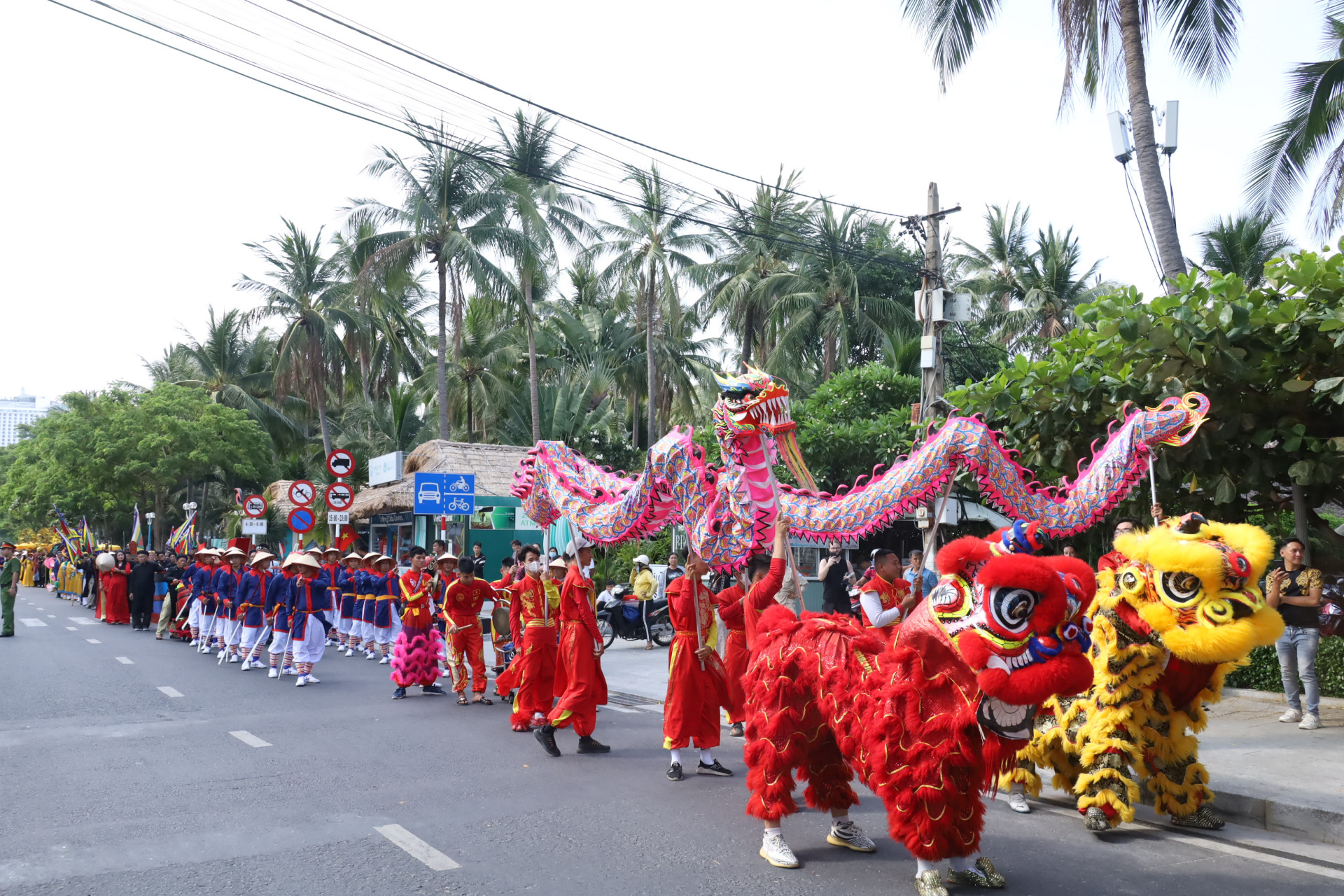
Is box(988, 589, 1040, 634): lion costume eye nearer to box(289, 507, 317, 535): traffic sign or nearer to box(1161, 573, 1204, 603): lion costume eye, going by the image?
box(1161, 573, 1204, 603): lion costume eye

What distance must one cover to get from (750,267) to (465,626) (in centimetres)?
2096

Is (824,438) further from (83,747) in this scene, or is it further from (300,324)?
(300,324)

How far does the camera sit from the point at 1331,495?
30.3 feet

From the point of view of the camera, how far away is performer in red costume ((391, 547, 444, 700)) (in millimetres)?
11102

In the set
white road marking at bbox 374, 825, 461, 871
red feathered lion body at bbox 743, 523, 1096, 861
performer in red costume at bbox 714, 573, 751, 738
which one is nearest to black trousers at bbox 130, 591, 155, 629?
performer in red costume at bbox 714, 573, 751, 738

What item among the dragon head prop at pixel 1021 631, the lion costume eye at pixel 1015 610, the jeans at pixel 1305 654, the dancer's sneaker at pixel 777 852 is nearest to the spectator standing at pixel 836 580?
the jeans at pixel 1305 654

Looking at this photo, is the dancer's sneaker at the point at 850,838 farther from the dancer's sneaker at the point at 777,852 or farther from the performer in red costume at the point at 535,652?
the performer in red costume at the point at 535,652

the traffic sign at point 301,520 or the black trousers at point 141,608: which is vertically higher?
the traffic sign at point 301,520

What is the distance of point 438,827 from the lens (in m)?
Result: 5.70

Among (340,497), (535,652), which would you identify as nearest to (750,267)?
(340,497)

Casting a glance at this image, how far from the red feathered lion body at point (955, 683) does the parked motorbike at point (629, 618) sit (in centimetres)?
1104

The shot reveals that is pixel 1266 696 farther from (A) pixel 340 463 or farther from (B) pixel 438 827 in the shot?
(A) pixel 340 463

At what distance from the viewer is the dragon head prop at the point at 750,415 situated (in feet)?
22.0

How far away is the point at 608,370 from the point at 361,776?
90.6 feet
